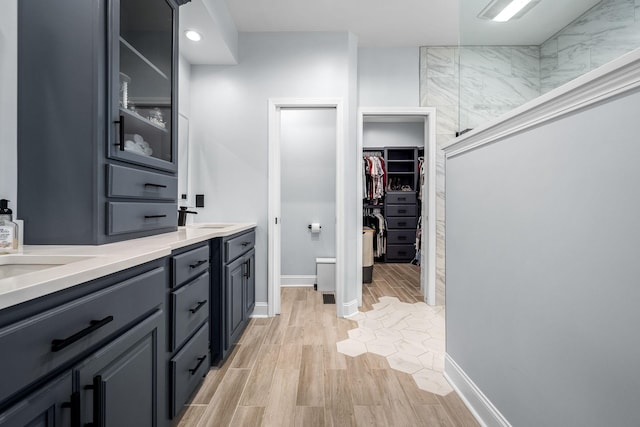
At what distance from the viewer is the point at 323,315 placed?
9.27 feet

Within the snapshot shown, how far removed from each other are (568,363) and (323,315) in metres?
2.10

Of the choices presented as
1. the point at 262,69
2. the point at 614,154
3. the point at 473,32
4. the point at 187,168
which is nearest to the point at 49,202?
the point at 187,168

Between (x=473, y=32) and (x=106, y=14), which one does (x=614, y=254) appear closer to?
(x=473, y=32)

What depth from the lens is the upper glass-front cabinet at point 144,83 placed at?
125 cm

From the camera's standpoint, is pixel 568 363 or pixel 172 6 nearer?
pixel 568 363

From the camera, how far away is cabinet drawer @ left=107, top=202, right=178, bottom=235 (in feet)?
4.02

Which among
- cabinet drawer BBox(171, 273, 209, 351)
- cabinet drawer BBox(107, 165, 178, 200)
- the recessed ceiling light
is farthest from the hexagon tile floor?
the recessed ceiling light

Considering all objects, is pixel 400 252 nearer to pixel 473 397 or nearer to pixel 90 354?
pixel 473 397

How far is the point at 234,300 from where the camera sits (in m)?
2.08

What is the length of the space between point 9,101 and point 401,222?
498cm

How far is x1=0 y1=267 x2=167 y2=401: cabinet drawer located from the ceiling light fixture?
235cm

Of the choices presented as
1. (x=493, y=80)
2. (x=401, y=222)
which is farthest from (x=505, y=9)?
(x=401, y=222)

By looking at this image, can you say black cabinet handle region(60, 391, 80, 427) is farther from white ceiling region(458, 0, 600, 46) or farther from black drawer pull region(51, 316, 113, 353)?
white ceiling region(458, 0, 600, 46)

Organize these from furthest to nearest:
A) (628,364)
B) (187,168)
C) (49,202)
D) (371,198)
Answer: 1. (371,198)
2. (187,168)
3. (49,202)
4. (628,364)
